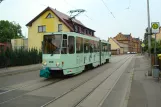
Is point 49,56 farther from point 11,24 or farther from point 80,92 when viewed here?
point 11,24

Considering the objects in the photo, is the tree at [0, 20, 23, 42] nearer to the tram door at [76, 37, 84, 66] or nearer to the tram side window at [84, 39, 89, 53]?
the tram side window at [84, 39, 89, 53]

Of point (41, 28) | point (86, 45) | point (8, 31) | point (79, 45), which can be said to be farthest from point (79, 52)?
point (8, 31)

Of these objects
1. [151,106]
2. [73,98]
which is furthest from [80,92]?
[151,106]

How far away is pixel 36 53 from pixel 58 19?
14737mm

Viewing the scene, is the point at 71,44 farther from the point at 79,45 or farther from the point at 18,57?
the point at 18,57

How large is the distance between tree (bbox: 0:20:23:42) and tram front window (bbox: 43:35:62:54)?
206 ft

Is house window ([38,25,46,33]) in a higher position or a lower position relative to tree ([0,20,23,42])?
lower

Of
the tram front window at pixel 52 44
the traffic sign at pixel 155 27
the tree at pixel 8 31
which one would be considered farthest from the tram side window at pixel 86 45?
the tree at pixel 8 31

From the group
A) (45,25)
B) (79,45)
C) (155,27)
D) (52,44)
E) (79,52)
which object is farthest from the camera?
(45,25)

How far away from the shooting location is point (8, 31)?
260 feet

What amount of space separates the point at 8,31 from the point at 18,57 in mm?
55281

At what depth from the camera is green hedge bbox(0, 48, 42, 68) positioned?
2435 cm

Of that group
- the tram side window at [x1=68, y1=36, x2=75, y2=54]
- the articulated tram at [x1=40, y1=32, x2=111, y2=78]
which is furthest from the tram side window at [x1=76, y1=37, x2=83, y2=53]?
the tram side window at [x1=68, y1=36, x2=75, y2=54]

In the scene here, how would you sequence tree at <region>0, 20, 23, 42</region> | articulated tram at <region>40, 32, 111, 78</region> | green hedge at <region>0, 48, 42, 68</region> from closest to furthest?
articulated tram at <region>40, 32, 111, 78</region>
green hedge at <region>0, 48, 42, 68</region>
tree at <region>0, 20, 23, 42</region>
